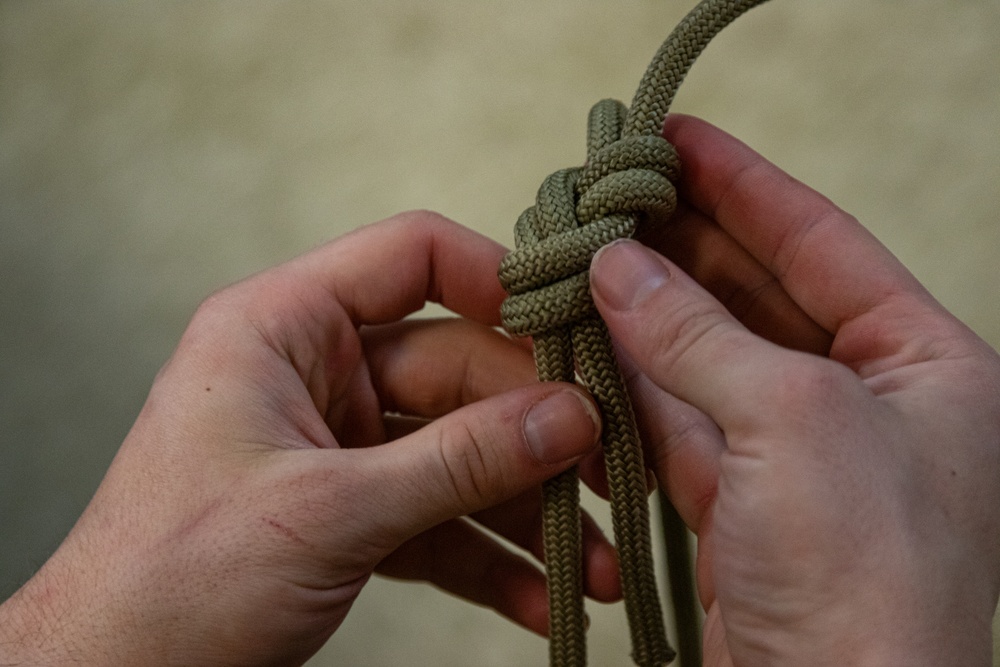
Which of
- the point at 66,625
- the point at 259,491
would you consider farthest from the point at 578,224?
the point at 66,625

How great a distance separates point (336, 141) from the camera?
993 mm

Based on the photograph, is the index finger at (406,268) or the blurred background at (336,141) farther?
the blurred background at (336,141)

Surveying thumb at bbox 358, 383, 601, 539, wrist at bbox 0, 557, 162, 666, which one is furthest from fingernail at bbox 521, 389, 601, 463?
wrist at bbox 0, 557, 162, 666

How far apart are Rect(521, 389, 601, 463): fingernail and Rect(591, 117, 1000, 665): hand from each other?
69mm

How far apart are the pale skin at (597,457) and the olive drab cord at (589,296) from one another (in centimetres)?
3

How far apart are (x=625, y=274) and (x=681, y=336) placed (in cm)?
6

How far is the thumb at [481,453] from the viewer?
1.75ft

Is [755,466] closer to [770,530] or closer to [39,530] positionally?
[770,530]

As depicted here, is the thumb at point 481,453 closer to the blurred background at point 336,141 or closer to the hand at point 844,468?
the hand at point 844,468

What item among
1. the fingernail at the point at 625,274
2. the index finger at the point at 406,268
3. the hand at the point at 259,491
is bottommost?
the hand at the point at 259,491

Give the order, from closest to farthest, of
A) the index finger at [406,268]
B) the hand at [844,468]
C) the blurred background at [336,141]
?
the hand at [844,468]
the index finger at [406,268]
the blurred background at [336,141]

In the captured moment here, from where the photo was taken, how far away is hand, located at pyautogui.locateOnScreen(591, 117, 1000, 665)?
17.1 inches

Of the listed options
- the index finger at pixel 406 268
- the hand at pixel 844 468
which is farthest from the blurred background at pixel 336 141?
the hand at pixel 844 468

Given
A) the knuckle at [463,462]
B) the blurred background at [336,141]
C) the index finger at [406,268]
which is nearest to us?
the knuckle at [463,462]
